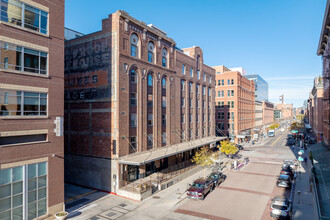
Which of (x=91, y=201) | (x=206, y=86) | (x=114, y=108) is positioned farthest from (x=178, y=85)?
(x=91, y=201)

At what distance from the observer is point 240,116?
242 feet

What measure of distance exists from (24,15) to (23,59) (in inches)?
133

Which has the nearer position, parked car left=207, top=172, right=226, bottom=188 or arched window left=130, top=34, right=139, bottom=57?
parked car left=207, top=172, right=226, bottom=188

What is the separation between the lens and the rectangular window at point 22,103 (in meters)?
16.7

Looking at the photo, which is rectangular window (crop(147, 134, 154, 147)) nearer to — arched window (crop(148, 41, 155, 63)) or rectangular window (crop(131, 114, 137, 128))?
rectangular window (crop(131, 114, 137, 128))

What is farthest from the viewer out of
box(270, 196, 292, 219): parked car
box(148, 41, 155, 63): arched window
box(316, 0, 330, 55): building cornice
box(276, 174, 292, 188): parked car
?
box(148, 41, 155, 63): arched window

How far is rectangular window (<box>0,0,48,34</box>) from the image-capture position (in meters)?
16.8

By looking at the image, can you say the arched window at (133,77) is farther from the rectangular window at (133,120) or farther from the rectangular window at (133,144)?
the rectangular window at (133,144)

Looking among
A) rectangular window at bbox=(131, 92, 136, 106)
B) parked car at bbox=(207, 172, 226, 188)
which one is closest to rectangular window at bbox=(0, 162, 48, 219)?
rectangular window at bbox=(131, 92, 136, 106)

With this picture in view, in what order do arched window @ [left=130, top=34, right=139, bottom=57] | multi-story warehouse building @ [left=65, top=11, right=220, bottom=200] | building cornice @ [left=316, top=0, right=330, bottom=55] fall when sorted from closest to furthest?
building cornice @ [left=316, top=0, right=330, bottom=55] < multi-story warehouse building @ [left=65, top=11, right=220, bottom=200] < arched window @ [left=130, top=34, right=139, bottom=57]

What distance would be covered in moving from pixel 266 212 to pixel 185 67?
90.0 feet

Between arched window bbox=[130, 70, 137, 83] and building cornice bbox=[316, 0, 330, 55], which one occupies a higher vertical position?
building cornice bbox=[316, 0, 330, 55]

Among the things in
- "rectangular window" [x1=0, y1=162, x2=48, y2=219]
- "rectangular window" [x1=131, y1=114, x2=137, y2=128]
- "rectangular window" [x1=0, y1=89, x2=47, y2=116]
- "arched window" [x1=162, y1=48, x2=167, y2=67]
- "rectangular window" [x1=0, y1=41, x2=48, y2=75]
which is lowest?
"rectangular window" [x1=0, y1=162, x2=48, y2=219]

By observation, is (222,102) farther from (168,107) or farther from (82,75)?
(82,75)
